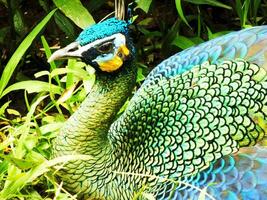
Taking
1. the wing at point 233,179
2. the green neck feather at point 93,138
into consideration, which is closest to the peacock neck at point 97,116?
the green neck feather at point 93,138

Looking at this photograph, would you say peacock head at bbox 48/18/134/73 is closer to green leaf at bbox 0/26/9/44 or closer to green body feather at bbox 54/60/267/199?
green body feather at bbox 54/60/267/199

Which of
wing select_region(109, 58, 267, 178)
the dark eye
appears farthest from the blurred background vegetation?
the dark eye

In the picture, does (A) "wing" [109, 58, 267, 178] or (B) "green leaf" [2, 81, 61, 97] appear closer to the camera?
(A) "wing" [109, 58, 267, 178]

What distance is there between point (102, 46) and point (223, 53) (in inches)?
15.9

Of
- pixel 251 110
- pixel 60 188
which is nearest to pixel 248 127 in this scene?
pixel 251 110

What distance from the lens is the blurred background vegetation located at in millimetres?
2949

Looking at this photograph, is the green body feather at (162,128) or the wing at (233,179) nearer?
the wing at (233,179)

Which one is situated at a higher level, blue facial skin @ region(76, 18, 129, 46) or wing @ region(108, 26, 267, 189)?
blue facial skin @ region(76, 18, 129, 46)

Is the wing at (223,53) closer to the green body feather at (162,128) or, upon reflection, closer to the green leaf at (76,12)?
the green body feather at (162,128)

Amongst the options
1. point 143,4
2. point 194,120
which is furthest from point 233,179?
point 143,4

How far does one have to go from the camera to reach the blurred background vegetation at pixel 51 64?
2.95 meters

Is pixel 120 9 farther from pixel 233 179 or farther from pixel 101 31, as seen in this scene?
pixel 233 179

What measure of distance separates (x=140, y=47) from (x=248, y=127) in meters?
1.30

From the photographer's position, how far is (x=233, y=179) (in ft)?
8.28
